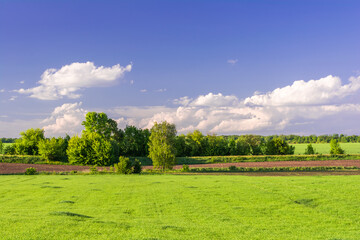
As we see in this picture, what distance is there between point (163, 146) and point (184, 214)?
1619 inches

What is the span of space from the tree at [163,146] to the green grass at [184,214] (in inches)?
1275

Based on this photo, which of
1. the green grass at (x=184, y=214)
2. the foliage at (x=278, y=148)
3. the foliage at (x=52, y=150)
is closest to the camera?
the green grass at (x=184, y=214)

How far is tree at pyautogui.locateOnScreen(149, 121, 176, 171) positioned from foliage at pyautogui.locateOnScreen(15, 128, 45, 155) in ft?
168

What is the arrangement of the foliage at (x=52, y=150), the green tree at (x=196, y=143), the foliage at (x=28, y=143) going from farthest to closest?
the green tree at (x=196, y=143) < the foliage at (x=28, y=143) < the foliage at (x=52, y=150)

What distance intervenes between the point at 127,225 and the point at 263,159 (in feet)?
232

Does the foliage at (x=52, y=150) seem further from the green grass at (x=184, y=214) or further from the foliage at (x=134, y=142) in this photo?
the green grass at (x=184, y=214)

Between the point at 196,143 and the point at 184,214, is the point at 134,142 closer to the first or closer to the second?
the point at 196,143

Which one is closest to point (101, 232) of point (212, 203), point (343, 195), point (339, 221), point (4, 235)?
point (4, 235)

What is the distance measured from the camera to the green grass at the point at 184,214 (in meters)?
10.7

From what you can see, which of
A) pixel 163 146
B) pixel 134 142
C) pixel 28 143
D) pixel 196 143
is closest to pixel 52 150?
pixel 28 143

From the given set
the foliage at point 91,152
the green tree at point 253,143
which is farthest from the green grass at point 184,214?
the green tree at point 253,143

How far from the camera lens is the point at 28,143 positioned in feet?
300

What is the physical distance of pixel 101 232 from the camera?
10.4 m

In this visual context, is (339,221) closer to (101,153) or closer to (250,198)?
(250,198)
